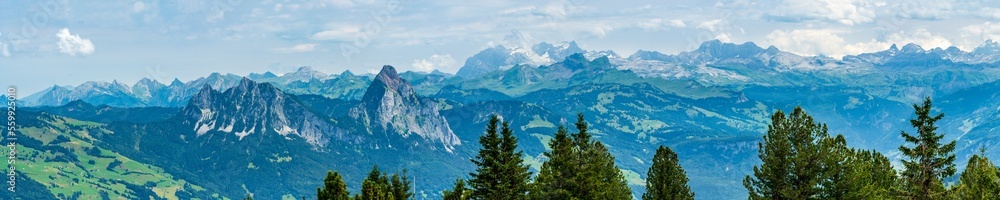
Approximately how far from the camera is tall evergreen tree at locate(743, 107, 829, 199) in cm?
7019

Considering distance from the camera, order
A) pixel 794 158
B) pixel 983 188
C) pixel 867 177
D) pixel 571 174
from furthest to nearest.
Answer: pixel 571 174 → pixel 794 158 → pixel 867 177 → pixel 983 188

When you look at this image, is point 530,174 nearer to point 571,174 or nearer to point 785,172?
point 571,174

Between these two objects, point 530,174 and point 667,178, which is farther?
point 667,178

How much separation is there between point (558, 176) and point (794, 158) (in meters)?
19.9

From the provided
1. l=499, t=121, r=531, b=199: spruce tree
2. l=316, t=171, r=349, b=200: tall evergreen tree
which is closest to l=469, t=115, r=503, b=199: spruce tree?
l=499, t=121, r=531, b=199: spruce tree

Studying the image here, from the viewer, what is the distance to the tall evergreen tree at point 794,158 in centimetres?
7019

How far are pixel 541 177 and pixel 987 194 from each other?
36.8 m

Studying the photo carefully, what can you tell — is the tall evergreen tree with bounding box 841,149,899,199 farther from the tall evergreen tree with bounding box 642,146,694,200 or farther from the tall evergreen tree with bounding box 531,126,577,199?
the tall evergreen tree with bounding box 531,126,577,199

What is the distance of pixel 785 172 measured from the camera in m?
71.8

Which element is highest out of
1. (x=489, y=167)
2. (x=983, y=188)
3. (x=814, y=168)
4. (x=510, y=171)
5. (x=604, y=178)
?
(x=604, y=178)

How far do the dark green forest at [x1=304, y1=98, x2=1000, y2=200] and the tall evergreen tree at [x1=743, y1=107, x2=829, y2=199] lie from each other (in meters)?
0.08

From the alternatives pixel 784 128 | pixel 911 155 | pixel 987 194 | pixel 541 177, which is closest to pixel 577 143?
pixel 541 177

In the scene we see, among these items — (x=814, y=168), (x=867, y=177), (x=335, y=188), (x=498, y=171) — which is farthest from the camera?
(x=498, y=171)

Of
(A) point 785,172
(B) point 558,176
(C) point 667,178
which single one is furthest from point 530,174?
(A) point 785,172
